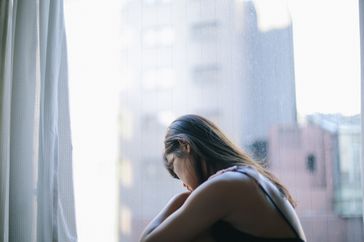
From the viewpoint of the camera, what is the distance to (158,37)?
1.72 metres

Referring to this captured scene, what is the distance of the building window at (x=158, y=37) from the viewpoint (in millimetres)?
1709

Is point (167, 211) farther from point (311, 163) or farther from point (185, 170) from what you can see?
point (311, 163)

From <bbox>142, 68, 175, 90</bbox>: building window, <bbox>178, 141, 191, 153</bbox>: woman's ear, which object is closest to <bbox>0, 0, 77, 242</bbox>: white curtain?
<bbox>142, 68, 175, 90</bbox>: building window

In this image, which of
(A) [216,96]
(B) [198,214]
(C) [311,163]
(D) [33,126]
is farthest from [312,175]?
(D) [33,126]

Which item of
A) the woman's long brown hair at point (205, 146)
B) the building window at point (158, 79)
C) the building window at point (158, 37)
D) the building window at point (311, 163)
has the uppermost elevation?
the building window at point (158, 37)

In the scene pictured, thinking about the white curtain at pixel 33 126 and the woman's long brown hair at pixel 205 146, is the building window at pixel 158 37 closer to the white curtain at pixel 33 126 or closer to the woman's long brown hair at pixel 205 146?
the white curtain at pixel 33 126

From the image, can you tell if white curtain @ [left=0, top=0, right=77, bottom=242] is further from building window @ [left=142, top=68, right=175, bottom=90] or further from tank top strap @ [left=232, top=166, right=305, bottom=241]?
tank top strap @ [left=232, top=166, right=305, bottom=241]

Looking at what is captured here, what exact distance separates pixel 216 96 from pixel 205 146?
0.50m

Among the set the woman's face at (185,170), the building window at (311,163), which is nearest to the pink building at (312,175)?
the building window at (311,163)

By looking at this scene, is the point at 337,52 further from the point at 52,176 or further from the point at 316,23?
the point at 52,176

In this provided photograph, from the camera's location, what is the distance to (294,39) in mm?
1647

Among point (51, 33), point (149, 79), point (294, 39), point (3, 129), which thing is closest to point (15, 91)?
point (3, 129)

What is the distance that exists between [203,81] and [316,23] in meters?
0.49

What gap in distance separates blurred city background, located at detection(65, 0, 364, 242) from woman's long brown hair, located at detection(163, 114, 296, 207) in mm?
Result: 394
